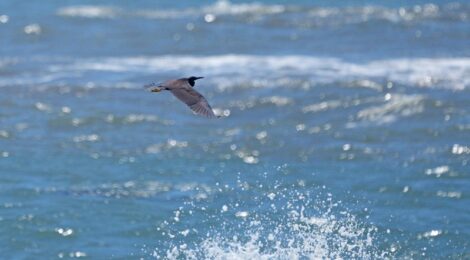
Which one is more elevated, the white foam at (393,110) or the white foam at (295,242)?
the white foam at (393,110)

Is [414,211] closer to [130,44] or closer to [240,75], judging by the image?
[240,75]

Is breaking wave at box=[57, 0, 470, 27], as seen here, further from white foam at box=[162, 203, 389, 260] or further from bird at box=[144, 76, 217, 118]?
bird at box=[144, 76, 217, 118]

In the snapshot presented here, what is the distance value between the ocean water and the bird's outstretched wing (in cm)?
356

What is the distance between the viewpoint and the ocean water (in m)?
15.6

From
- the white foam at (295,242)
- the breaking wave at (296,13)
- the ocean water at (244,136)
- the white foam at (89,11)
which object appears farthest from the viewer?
the white foam at (89,11)

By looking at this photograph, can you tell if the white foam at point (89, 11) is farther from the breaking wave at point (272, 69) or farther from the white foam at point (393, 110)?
the white foam at point (393, 110)

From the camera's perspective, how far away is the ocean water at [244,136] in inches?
614

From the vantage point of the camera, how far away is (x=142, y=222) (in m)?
16.0

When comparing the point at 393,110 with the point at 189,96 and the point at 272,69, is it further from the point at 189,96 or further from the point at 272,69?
the point at 189,96

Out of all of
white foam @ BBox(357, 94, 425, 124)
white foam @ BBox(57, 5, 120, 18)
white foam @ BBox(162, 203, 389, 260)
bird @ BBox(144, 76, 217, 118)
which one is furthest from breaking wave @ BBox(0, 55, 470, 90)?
bird @ BBox(144, 76, 217, 118)

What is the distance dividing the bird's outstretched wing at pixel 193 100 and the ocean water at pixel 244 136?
356 centimetres

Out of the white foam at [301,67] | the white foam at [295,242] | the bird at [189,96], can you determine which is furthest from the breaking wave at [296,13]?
the bird at [189,96]

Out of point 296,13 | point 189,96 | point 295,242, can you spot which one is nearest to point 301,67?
point 296,13

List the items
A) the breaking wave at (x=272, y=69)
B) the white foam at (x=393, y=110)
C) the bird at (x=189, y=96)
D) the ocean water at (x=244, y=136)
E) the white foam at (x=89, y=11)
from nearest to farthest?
the bird at (x=189, y=96) → the ocean water at (x=244, y=136) → the white foam at (x=393, y=110) → the breaking wave at (x=272, y=69) → the white foam at (x=89, y=11)
